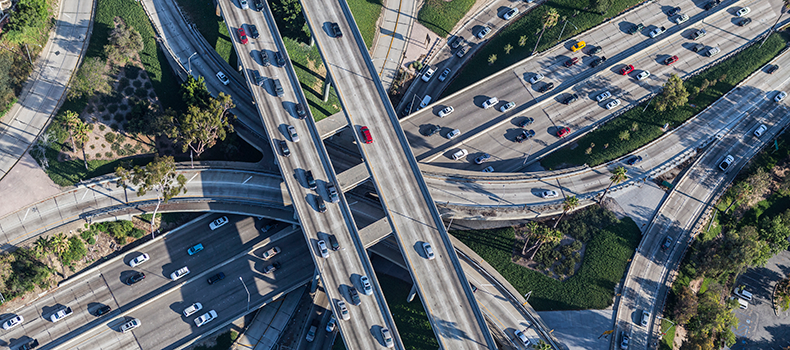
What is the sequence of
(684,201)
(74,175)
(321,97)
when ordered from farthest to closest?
(321,97), (684,201), (74,175)

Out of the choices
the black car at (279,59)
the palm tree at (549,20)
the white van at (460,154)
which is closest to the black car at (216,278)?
the black car at (279,59)

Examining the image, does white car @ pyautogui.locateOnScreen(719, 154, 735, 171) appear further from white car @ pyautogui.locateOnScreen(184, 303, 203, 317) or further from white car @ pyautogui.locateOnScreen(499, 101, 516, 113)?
white car @ pyautogui.locateOnScreen(184, 303, 203, 317)

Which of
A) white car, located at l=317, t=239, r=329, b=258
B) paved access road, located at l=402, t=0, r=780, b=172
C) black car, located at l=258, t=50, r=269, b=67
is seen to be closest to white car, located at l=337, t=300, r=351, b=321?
white car, located at l=317, t=239, r=329, b=258

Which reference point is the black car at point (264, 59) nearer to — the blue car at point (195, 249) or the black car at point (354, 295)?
the blue car at point (195, 249)

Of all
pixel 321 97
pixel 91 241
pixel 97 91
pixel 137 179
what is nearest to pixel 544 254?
pixel 321 97

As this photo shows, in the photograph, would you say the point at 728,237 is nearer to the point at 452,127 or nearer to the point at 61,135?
the point at 452,127
